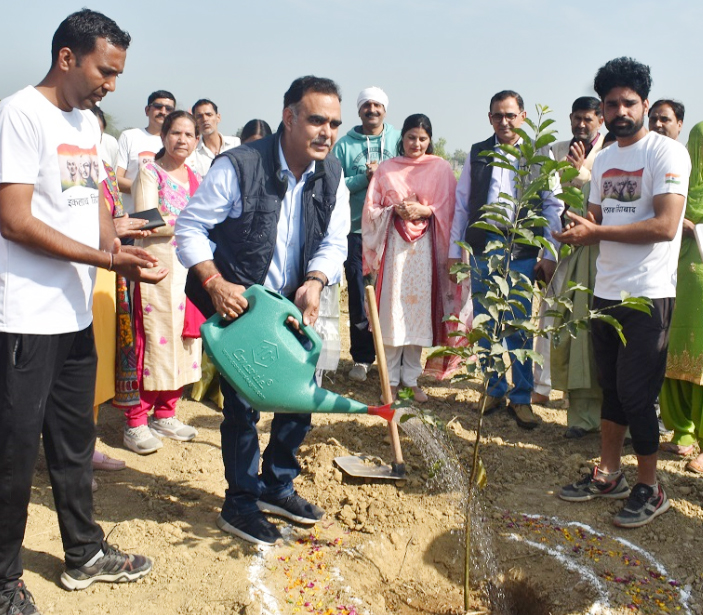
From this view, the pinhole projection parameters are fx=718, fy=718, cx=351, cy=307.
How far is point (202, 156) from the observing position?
5.83m

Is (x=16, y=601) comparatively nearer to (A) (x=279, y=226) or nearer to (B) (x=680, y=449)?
(A) (x=279, y=226)

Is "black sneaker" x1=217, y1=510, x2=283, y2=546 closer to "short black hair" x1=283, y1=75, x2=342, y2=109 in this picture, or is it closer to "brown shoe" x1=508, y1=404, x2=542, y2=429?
"short black hair" x1=283, y1=75, x2=342, y2=109

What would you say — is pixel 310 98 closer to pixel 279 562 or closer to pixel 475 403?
pixel 279 562

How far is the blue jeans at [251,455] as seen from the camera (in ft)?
10.3

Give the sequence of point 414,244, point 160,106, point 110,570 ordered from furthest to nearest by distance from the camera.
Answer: point 160,106 → point 414,244 → point 110,570

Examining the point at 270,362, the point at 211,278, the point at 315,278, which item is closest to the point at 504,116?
the point at 315,278

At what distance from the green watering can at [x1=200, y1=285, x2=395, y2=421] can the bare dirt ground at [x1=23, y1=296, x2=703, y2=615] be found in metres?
0.79

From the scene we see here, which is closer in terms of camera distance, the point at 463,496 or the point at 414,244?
the point at 463,496

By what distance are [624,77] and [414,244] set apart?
2.01 meters

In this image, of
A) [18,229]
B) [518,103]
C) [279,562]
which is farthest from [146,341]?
[518,103]

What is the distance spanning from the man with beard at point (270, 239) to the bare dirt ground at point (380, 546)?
0.82ft

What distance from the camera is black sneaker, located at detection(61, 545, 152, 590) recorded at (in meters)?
2.80

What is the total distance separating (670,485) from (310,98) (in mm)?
2814

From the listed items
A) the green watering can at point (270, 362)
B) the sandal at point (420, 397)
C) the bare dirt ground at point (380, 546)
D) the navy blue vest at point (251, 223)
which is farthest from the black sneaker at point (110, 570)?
the sandal at point (420, 397)
